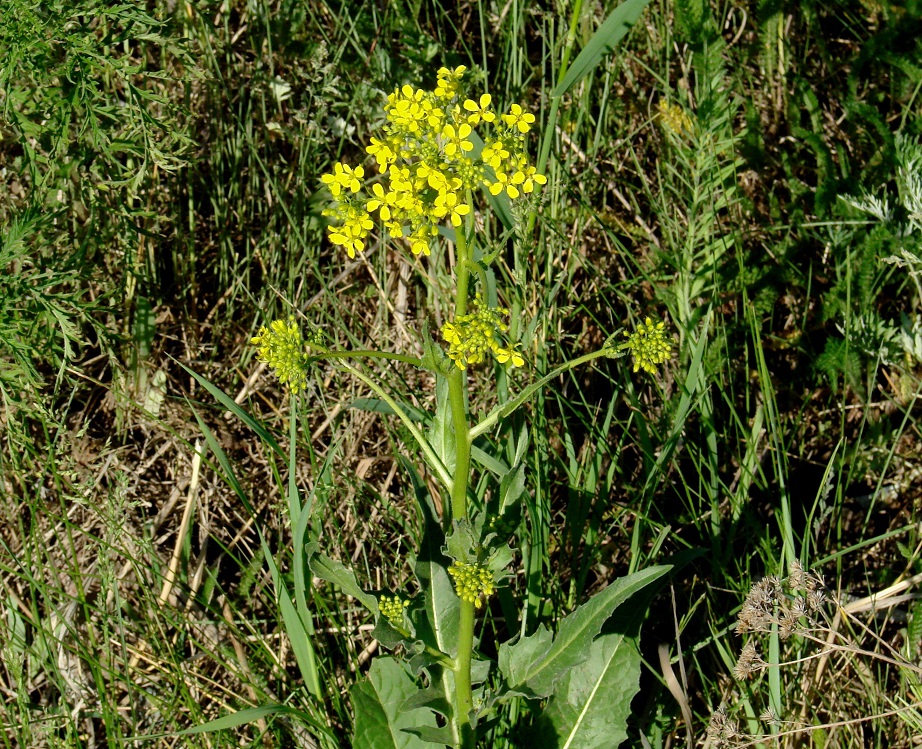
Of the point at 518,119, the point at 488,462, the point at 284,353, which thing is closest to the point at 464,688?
the point at 488,462

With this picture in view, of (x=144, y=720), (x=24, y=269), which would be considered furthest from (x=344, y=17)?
(x=144, y=720)

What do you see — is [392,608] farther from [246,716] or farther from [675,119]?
[675,119]

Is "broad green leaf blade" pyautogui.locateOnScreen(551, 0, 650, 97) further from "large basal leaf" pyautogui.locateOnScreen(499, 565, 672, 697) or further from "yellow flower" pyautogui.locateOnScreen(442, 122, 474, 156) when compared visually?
"large basal leaf" pyautogui.locateOnScreen(499, 565, 672, 697)

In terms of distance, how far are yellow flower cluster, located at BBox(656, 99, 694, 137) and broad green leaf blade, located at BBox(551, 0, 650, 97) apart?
0.54 m

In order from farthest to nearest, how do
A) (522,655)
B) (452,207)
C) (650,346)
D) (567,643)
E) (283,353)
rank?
(522,655)
(567,643)
(650,346)
(283,353)
(452,207)

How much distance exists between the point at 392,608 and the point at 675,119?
92.9 inches

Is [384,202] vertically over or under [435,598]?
over

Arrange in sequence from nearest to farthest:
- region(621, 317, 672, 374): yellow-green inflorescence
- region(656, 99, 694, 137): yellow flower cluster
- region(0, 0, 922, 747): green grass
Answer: region(621, 317, 672, 374): yellow-green inflorescence
region(0, 0, 922, 747): green grass
region(656, 99, 694, 137): yellow flower cluster

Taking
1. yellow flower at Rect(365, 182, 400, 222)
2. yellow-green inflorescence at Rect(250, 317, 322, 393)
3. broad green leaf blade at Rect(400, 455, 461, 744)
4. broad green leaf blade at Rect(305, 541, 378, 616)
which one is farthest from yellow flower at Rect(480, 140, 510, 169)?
broad green leaf blade at Rect(305, 541, 378, 616)

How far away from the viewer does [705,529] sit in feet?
10.2

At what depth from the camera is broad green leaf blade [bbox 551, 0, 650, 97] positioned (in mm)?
3033

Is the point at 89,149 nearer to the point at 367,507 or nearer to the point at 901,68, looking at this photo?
the point at 367,507

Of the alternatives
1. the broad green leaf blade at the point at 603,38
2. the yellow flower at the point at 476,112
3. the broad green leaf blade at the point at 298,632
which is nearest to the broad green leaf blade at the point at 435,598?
the broad green leaf blade at the point at 298,632

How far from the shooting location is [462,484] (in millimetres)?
2320
